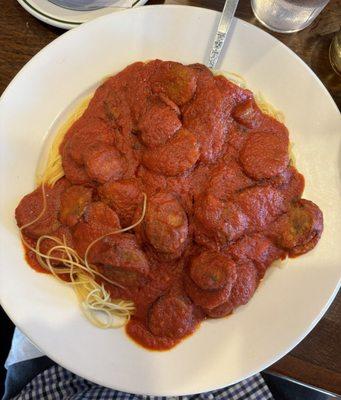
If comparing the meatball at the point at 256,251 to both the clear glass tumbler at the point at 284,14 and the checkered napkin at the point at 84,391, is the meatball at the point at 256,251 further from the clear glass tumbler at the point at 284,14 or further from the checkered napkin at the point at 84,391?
the clear glass tumbler at the point at 284,14

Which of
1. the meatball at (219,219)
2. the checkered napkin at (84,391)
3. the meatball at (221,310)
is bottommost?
the checkered napkin at (84,391)

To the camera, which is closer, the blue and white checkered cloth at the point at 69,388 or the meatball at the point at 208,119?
the meatball at the point at 208,119

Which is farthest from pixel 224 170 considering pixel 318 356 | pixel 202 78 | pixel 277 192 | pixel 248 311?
pixel 318 356

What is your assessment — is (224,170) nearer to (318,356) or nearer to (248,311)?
(248,311)

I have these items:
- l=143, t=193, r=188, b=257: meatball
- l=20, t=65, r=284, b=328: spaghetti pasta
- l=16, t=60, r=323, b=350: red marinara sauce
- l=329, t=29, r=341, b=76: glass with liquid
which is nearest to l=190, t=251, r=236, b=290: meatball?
l=16, t=60, r=323, b=350: red marinara sauce

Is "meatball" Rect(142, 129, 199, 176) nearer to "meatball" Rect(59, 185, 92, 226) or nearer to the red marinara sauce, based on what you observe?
the red marinara sauce

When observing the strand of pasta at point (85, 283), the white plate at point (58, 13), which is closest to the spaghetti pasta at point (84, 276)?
the strand of pasta at point (85, 283)

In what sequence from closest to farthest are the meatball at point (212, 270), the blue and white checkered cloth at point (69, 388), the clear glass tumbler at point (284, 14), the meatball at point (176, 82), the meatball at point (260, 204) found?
the meatball at point (212, 270) → the meatball at point (260, 204) → the meatball at point (176, 82) → the clear glass tumbler at point (284, 14) → the blue and white checkered cloth at point (69, 388)
